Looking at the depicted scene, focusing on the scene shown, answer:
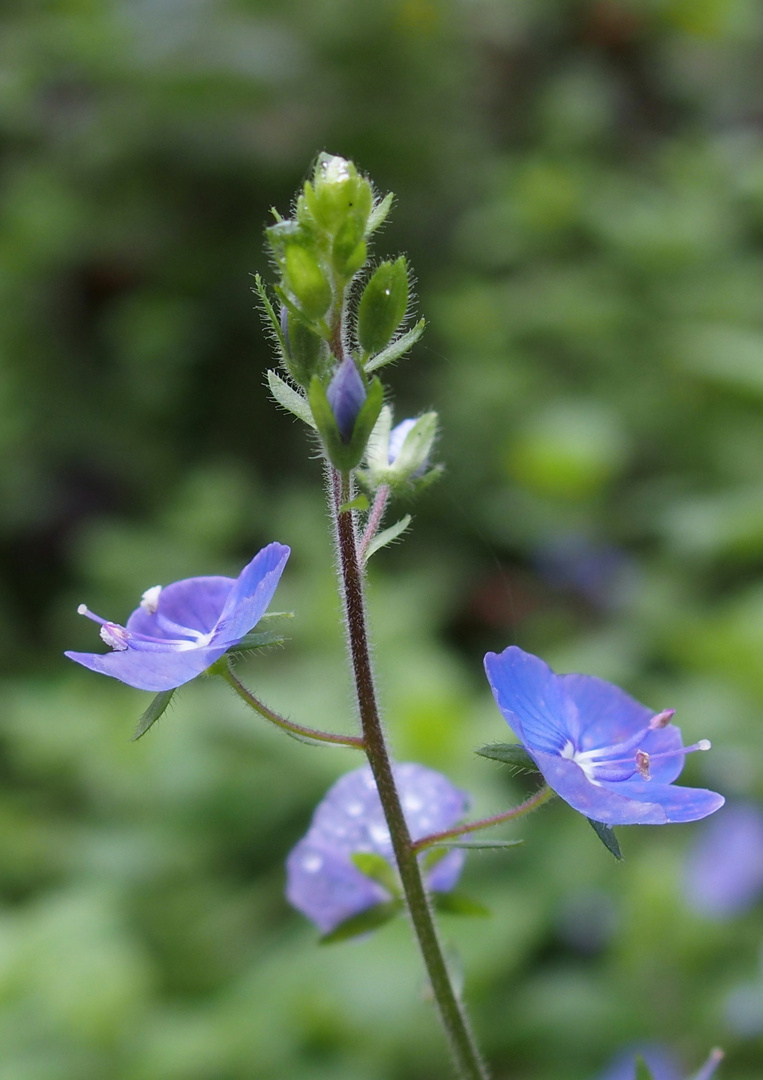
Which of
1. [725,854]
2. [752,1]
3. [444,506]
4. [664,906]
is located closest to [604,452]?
[444,506]

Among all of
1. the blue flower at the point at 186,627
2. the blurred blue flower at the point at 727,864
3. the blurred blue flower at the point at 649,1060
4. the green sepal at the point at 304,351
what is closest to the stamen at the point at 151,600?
the blue flower at the point at 186,627

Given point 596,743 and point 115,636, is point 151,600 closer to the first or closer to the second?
point 115,636

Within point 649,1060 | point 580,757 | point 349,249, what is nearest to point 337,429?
point 349,249

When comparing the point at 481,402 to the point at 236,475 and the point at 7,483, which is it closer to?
the point at 236,475

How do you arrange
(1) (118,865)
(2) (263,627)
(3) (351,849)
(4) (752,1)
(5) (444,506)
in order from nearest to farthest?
(2) (263,627) → (3) (351,849) → (1) (118,865) → (5) (444,506) → (4) (752,1)

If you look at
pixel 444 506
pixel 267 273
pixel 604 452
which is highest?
pixel 267 273

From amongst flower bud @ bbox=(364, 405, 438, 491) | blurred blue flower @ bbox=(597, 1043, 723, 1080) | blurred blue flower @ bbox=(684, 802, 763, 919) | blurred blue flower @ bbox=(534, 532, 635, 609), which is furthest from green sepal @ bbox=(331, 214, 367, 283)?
blurred blue flower @ bbox=(534, 532, 635, 609)

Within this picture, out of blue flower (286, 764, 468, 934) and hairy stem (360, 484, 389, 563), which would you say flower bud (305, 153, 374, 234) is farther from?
blue flower (286, 764, 468, 934)
